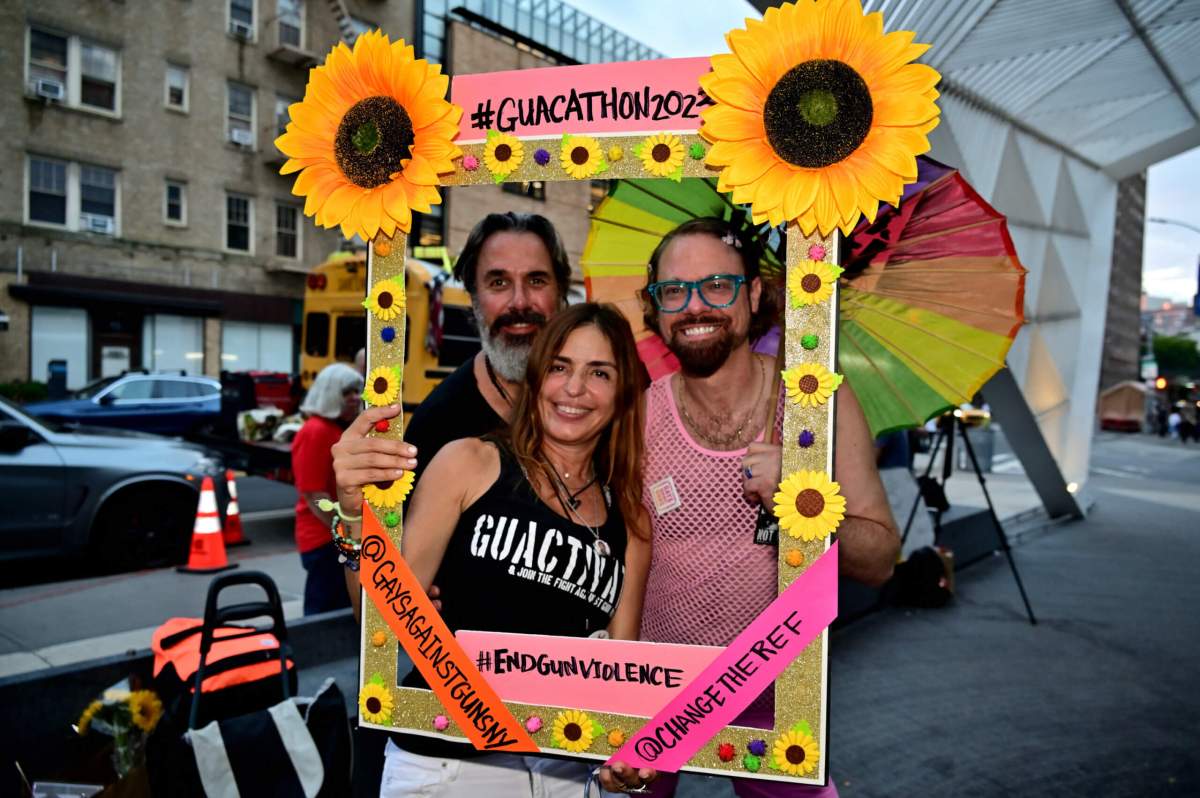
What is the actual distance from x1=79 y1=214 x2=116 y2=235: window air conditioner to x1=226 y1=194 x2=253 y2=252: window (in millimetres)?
2918

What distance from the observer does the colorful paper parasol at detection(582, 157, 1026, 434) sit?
2186 millimetres

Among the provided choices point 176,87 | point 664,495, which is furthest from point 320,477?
point 176,87

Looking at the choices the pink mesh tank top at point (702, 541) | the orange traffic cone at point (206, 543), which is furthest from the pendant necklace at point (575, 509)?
the orange traffic cone at point (206, 543)

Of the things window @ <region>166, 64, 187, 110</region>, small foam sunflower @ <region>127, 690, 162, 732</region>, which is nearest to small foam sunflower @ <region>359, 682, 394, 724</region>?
small foam sunflower @ <region>127, 690, 162, 732</region>

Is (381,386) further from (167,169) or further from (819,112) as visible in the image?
(167,169)

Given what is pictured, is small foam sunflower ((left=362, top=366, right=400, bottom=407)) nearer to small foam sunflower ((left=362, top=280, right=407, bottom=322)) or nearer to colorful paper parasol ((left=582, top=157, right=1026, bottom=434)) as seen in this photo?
small foam sunflower ((left=362, top=280, right=407, bottom=322))

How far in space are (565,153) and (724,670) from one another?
1.11m

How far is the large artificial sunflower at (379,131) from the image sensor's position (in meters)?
1.64

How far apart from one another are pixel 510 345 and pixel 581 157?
619mm

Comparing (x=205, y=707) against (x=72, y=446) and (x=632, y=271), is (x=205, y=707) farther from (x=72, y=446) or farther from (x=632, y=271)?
(x=72, y=446)

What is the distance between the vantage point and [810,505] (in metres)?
1.47

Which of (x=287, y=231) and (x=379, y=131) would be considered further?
(x=287, y=231)

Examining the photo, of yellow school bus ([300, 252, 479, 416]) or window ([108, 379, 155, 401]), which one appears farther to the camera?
window ([108, 379, 155, 401])

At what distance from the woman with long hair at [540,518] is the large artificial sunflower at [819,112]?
1.73 ft
